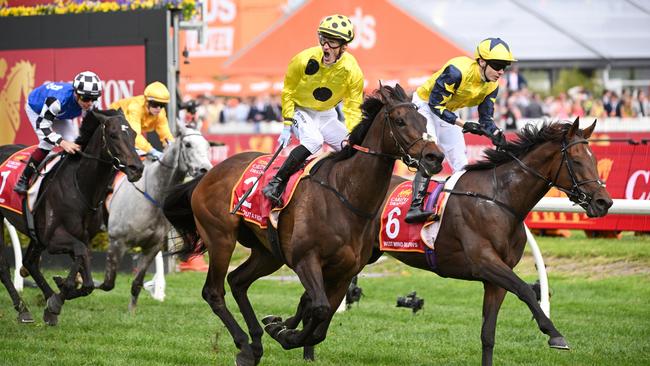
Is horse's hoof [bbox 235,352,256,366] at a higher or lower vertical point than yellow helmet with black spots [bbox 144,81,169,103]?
lower

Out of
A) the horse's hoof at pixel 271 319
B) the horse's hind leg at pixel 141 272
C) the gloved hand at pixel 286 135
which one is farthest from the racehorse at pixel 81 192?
the horse's hoof at pixel 271 319

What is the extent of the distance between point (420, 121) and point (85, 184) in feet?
11.3

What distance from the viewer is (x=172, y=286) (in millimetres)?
12219

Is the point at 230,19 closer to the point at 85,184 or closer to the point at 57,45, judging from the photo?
the point at 57,45

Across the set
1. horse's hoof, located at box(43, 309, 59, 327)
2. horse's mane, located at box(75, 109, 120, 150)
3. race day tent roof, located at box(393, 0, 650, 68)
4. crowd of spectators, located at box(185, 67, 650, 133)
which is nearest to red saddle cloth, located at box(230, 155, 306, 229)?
horse's mane, located at box(75, 109, 120, 150)

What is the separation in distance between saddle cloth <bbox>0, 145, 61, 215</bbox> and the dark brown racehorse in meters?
3.40

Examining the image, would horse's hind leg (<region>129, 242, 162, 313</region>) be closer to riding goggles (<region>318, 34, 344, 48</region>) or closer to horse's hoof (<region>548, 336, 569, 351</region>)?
riding goggles (<region>318, 34, 344, 48</region>)

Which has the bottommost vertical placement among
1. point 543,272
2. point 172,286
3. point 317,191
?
point 172,286

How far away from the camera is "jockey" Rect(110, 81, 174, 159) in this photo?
10758 mm

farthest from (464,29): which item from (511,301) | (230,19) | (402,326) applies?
(402,326)

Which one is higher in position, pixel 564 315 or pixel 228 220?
pixel 228 220

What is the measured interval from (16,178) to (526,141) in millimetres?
4477

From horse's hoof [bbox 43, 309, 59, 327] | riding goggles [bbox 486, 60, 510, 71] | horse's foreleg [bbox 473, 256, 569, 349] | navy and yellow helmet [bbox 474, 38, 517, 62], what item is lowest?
horse's hoof [bbox 43, 309, 59, 327]

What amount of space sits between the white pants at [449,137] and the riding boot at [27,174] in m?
3.29
